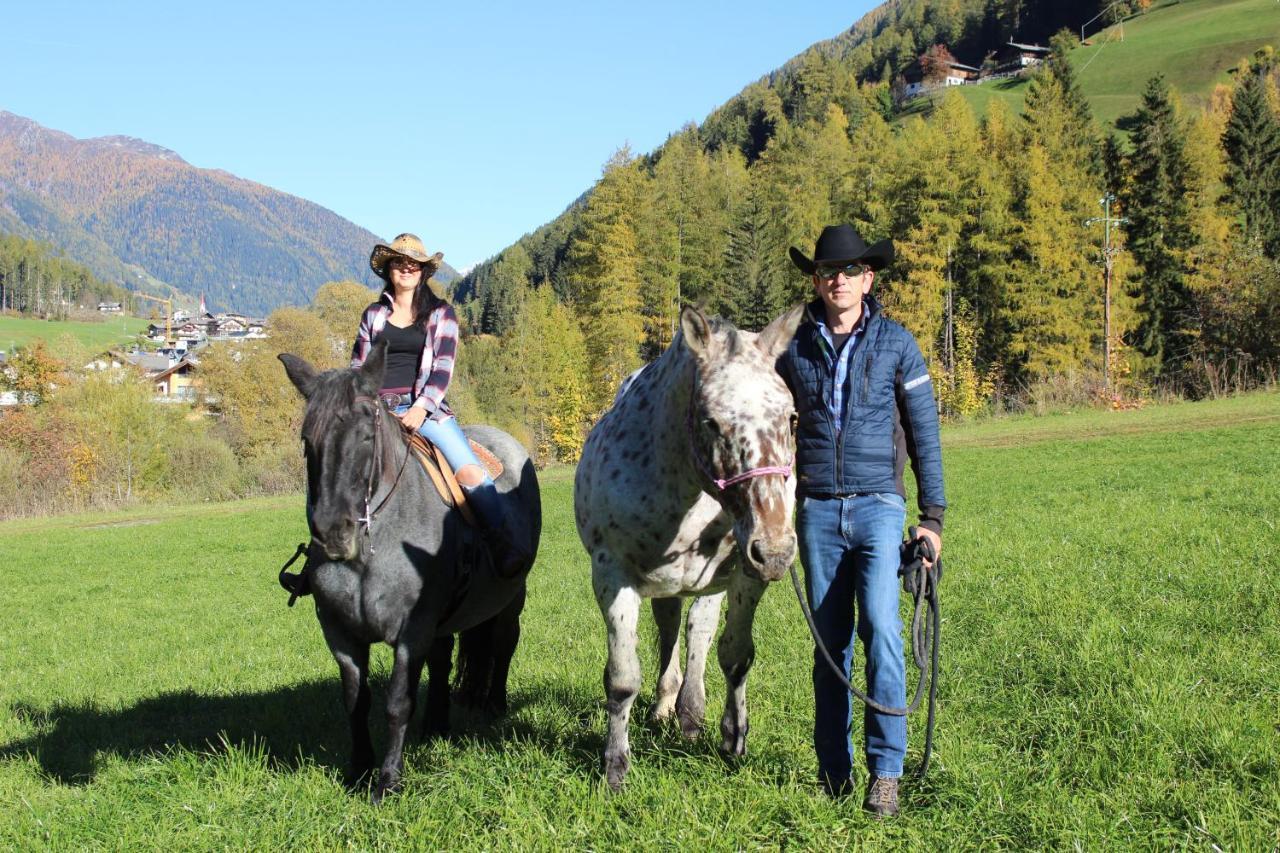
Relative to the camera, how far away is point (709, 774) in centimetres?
445

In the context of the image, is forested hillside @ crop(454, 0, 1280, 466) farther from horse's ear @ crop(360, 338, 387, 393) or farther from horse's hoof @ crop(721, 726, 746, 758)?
horse's ear @ crop(360, 338, 387, 393)

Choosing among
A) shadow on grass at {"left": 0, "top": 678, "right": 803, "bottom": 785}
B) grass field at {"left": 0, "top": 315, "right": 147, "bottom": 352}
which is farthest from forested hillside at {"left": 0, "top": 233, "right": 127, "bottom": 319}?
shadow on grass at {"left": 0, "top": 678, "right": 803, "bottom": 785}

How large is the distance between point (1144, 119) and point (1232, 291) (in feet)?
51.6

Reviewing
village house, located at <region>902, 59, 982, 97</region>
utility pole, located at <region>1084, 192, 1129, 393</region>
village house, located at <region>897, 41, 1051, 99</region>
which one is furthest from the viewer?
village house, located at <region>902, 59, 982, 97</region>

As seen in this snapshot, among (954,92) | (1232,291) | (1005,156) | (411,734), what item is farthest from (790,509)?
(954,92)

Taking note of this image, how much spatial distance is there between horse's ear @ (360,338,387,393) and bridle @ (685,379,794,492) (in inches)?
61.6

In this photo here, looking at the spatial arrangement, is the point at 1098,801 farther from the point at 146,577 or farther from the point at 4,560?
the point at 4,560

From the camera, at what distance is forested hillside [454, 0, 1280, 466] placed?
43938 mm

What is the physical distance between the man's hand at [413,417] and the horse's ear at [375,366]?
0.70m

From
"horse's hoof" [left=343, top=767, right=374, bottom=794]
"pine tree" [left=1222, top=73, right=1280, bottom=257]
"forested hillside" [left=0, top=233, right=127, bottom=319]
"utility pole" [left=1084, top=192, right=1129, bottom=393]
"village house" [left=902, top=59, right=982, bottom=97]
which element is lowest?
"horse's hoof" [left=343, top=767, right=374, bottom=794]

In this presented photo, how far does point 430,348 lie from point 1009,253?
46413mm

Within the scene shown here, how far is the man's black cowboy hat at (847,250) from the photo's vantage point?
405 cm

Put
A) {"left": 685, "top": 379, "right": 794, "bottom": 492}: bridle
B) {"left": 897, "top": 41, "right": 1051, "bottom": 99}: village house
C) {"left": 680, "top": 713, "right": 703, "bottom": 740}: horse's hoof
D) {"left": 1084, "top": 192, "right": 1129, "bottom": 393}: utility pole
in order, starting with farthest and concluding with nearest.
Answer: {"left": 897, "top": 41, "right": 1051, "bottom": 99}: village house, {"left": 1084, "top": 192, "right": 1129, "bottom": 393}: utility pole, {"left": 680, "top": 713, "right": 703, "bottom": 740}: horse's hoof, {"left": 685, "top": 379, "right": 794, "bottom": 492}: bridle

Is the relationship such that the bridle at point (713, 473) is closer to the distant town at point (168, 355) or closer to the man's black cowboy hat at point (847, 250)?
the man's black cowboy hat at point (847, 250)
